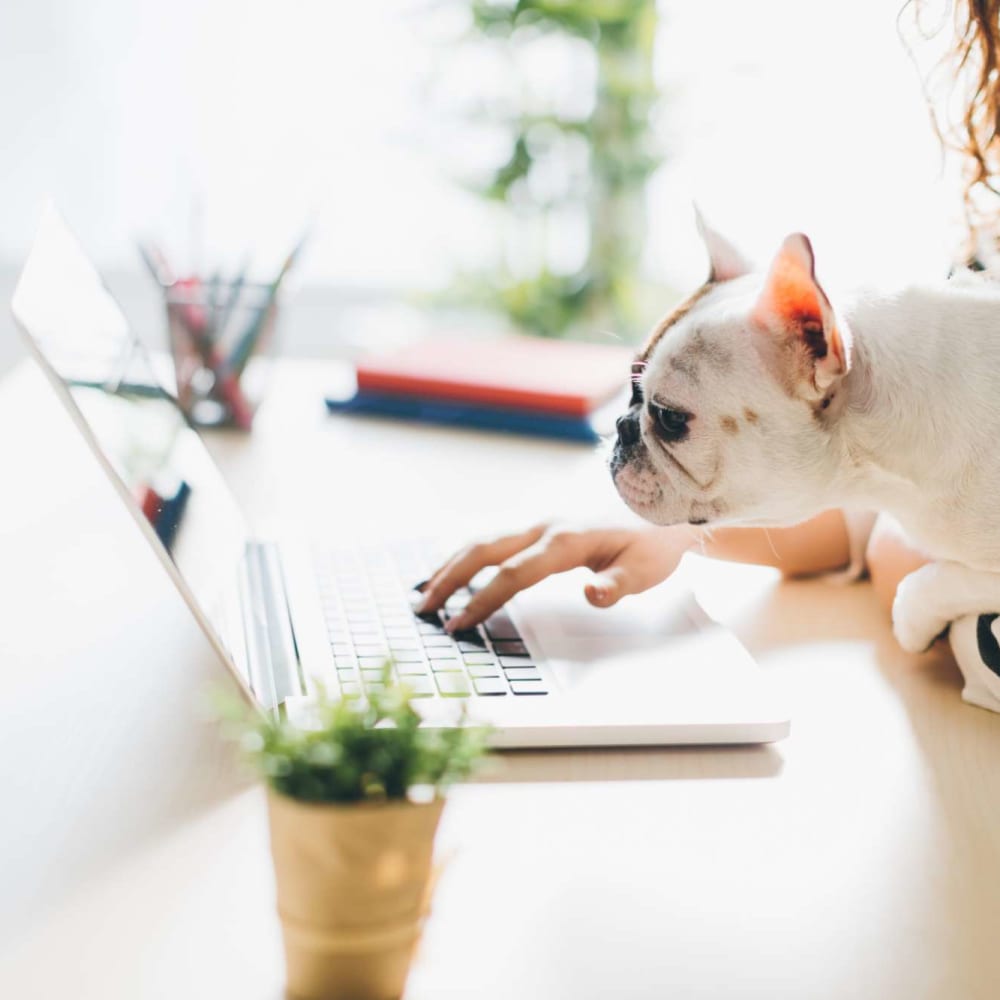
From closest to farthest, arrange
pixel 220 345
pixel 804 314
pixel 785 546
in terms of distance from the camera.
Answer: pixel 804 314 → pixel 785 546 → pixel 220 345

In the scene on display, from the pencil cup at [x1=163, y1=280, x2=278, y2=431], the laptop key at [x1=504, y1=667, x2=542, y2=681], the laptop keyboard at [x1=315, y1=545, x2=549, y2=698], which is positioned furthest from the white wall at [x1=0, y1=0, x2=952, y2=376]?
Answer: the laptop key at [x1=504, y1=667, x2=542, y2=681]

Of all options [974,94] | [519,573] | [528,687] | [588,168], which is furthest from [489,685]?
[588,168]

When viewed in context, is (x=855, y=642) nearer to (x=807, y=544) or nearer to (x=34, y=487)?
(x=807, y=544)

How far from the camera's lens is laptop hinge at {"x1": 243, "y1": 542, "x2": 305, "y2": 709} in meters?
0.82

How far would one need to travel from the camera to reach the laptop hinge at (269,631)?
0.82 metres

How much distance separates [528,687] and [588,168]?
200cm

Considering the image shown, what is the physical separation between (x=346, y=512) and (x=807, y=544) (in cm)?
45

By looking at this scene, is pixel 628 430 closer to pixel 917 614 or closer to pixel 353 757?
pixel 917 614

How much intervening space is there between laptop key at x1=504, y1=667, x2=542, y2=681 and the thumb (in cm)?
9

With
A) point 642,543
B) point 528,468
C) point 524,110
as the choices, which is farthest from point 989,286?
point 524,110

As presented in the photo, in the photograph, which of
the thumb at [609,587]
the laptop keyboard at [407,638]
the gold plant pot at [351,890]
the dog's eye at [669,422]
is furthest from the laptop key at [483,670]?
the gold plant pot at [351,890]

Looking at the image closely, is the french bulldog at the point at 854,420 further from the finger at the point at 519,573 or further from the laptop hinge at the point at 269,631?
the laptop hinge at the point at 269,631

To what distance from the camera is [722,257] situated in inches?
39.9

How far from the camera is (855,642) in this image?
1.00m
